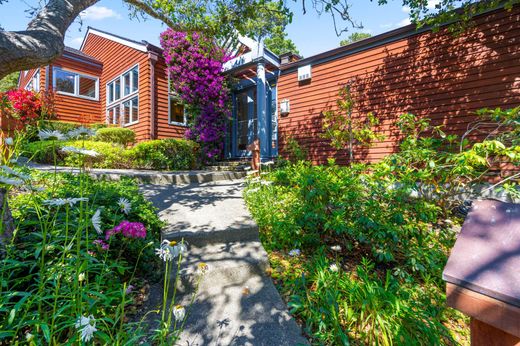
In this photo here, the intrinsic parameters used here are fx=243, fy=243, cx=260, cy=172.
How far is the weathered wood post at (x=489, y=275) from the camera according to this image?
0.56 meters

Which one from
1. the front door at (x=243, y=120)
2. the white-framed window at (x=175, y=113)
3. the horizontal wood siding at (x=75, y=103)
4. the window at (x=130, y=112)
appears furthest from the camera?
the horizontal wood siding at (x=75, y=103)

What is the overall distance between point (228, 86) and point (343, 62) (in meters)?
4.37

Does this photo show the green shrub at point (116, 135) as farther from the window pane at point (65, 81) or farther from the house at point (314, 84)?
the window pane at point (65, 81)

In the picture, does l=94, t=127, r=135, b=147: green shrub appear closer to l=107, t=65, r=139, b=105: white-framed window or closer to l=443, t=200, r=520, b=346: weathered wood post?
l=107, t=65, r=139, b=105: white-framed window

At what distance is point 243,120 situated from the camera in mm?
9703

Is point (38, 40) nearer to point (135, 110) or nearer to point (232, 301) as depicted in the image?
point (232, 301)

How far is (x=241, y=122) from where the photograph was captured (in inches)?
383

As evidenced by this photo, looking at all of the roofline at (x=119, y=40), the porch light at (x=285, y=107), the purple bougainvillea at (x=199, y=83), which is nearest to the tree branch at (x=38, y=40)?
the purple bougainvillea at (x=199, y=83)

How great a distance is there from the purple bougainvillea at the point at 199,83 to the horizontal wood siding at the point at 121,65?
1.26m

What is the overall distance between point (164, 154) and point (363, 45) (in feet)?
22.1

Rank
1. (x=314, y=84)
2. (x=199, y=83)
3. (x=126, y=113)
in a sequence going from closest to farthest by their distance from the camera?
1. (x=314, y=84)
2. (x=199, y=83)
3. (x=126, y=113)

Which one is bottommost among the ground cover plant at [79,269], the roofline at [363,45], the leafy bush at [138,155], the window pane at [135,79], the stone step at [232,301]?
the stone step at [232,301]

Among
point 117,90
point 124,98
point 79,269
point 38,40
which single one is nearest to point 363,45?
point 38,40

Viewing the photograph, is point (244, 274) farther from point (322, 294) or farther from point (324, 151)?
point (324, 151)
